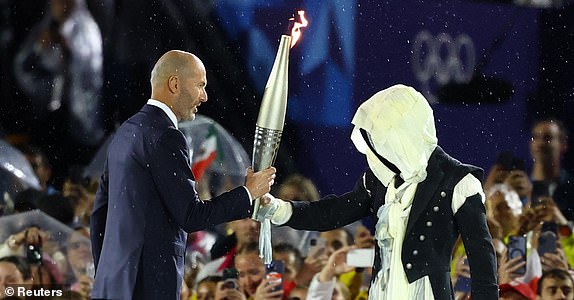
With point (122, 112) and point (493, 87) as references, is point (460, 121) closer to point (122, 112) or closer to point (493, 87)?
point (493, 87)

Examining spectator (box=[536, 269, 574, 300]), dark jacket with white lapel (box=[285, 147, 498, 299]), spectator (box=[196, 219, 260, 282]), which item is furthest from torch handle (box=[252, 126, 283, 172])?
spectator (box=[536, 269, 574, 300])

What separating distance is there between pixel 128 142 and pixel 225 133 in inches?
89.2

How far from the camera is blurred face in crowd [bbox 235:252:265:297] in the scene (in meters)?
6.01

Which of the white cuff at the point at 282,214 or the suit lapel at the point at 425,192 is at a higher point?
the white cuff at the point at 282,214

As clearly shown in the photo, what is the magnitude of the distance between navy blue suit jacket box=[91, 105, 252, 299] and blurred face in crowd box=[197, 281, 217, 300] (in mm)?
2096

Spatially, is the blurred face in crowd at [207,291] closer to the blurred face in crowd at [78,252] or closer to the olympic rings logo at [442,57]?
the blurred face in crowd at [78,252]

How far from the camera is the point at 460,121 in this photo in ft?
21.2

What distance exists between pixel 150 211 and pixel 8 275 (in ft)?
7.78

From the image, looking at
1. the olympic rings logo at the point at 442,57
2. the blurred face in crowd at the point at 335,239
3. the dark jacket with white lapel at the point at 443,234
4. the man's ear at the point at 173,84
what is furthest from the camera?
the olympic rings logo at the point at 442,57

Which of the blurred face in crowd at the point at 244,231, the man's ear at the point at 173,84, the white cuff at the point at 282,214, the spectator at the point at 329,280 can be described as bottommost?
the white cuff at the point at 282,214

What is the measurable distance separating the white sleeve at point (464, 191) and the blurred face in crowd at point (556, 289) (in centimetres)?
279

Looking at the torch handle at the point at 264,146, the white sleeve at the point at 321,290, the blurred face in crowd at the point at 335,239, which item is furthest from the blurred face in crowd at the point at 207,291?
the torch handle at the point at 264,146

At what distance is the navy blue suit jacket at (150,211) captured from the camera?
3.82 metres

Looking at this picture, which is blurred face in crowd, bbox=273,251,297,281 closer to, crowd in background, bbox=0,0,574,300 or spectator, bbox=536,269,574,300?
crowd in background, bbox=0,0,574,300
